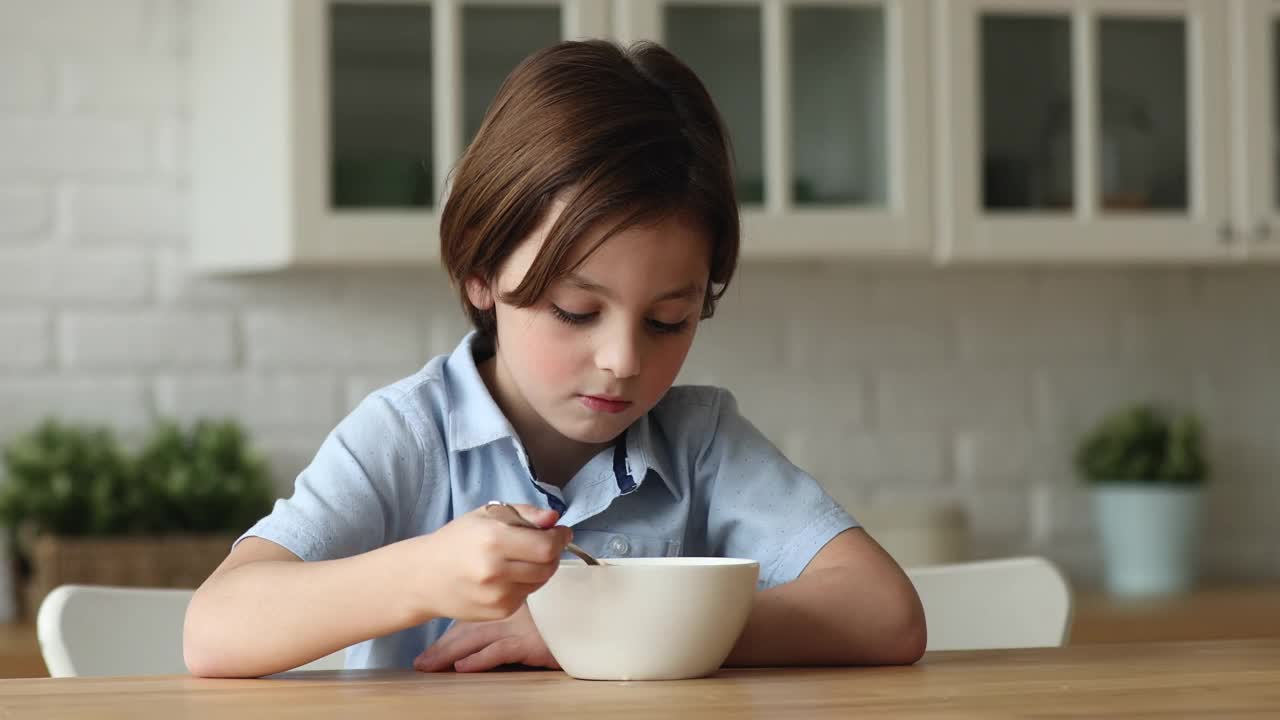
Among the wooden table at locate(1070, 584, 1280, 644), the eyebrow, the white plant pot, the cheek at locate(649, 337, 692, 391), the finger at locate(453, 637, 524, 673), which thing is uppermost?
the eyebrow

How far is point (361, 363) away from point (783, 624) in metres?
1.67

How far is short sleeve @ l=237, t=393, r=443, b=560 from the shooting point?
3.56ft

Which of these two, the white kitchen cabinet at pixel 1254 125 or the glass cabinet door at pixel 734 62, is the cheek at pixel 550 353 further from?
the white kitchen cabinet at pixel 1254 125

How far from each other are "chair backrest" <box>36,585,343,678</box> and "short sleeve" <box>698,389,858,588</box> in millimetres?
429

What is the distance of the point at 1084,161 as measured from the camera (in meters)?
2.59


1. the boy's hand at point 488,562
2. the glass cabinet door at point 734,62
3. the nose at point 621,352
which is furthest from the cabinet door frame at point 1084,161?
the boy's hand at point 488,562

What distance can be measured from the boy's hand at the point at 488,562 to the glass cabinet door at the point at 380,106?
1474mm

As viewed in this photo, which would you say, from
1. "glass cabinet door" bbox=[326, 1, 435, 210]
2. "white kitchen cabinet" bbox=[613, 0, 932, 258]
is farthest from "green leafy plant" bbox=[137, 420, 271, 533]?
"white kitchen cabinet" bbox=[613, 0, 932, 258]

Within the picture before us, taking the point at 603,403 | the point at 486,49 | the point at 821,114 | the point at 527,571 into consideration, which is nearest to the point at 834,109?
the point at 821,114

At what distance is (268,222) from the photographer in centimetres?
233

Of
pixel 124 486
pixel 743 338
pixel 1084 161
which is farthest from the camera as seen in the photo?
pixel 743 338

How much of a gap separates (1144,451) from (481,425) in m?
1.94

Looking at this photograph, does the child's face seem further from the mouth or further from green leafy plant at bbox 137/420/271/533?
green leafy plant at bbox 137/420/271/533

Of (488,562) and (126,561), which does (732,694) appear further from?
(126,561)
